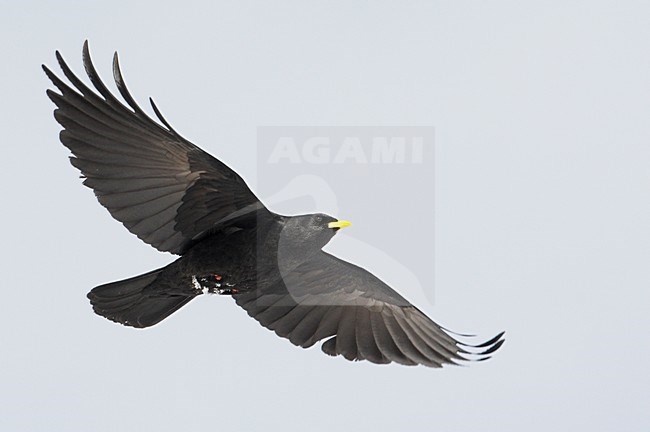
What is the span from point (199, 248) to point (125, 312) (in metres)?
1.53

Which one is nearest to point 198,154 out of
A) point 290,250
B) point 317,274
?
point 290,250

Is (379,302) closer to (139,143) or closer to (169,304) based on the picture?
(169,304)

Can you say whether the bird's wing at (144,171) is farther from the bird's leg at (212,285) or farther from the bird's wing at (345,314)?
the bird's wing at (345,314)

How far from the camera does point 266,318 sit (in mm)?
16703

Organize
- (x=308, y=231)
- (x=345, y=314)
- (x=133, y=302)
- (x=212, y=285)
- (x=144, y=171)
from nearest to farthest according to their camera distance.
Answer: (x=144, y=171) < (x=212, y=285) < (x=308, y=231) < (x=133, y=302) < (x=345, y=314)

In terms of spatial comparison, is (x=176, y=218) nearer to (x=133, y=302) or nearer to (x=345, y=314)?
(x=133, y=302)

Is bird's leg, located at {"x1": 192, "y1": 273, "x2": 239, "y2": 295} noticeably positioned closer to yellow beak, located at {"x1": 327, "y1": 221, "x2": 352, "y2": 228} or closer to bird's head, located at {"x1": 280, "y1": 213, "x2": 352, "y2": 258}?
bird's head, located at {"x1": 280, "y1": 213, "x2": 352, "y2": 258}

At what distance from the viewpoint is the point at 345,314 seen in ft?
55.4

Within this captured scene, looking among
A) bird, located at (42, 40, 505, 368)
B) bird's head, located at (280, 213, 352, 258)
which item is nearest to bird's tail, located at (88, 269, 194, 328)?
bird, located at (42, 40, 505, 368)

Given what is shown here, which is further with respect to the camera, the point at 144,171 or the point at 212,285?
the point at 212,285

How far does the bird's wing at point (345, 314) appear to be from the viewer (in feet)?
53.5

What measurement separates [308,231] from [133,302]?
2.63 metres

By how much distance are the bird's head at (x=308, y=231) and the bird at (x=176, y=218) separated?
0.04 feet

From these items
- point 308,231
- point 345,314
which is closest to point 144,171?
point 308,231
